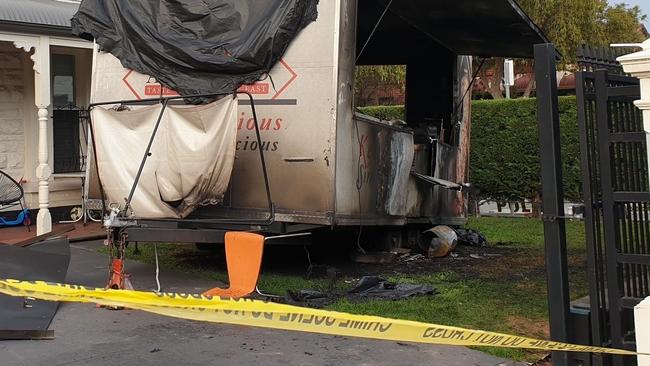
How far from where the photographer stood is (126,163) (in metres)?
6.71

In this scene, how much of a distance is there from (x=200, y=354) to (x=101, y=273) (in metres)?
3.28

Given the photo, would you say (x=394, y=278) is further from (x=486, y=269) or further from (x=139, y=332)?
(x=139, y=332)

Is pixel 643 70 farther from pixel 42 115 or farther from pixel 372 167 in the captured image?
pixel 42 115

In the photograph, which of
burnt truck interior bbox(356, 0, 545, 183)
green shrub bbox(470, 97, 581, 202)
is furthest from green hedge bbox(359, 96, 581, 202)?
burnt truck interior bbox(356, 0, 545, 183)

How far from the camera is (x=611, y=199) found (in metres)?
4.04

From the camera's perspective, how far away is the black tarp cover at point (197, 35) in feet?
22.7

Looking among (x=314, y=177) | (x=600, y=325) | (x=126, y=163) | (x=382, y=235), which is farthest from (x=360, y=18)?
(x=600, y=325)

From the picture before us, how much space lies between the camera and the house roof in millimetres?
9891

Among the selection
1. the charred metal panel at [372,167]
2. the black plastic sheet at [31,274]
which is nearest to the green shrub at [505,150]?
the charred metal panel at [372,167]

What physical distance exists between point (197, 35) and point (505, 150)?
32.6 feet

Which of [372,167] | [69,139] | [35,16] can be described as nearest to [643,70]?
[372,167]

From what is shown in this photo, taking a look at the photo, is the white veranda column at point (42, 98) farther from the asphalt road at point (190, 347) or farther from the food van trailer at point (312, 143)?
the asphalt road at point (190, 347)

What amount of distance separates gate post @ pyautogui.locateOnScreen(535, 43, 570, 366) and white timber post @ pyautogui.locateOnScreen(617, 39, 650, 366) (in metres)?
0.49

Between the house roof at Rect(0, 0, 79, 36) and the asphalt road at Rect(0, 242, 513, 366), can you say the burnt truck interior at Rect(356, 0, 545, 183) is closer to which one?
the asphalt road at Rect(0, 242, 513, 366)
